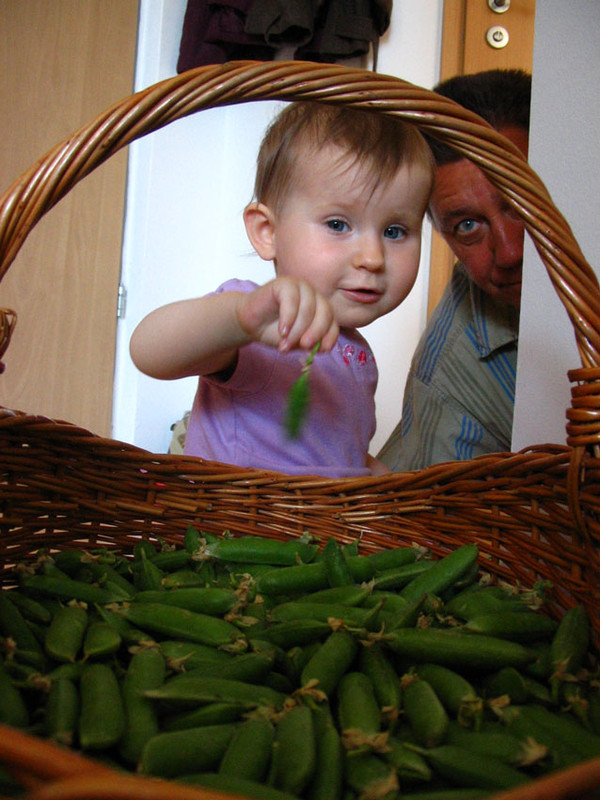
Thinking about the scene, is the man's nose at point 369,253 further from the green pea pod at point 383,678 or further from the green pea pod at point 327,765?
the green pea pod at point 327,765

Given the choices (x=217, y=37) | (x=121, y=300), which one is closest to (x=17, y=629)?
(x=121, y=300)

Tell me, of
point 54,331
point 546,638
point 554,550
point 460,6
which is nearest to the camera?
point 546,638

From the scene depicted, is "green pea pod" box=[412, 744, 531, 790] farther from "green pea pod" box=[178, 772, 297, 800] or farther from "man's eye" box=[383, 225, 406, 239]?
"man's eye" box=[383, 225, 406, 239]

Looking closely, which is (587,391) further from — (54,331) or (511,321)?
(54,331)

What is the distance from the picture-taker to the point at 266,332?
0.86 meters

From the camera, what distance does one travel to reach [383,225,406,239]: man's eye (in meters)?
1.24

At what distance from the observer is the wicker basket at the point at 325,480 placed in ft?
2.48

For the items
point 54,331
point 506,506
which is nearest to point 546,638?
point 506,506

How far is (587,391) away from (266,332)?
1.22 ft

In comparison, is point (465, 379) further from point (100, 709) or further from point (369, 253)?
point (100, 709)

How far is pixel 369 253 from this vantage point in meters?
1.16

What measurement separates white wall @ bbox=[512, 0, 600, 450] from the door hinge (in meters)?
1.98

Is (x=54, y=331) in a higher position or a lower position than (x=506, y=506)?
higher

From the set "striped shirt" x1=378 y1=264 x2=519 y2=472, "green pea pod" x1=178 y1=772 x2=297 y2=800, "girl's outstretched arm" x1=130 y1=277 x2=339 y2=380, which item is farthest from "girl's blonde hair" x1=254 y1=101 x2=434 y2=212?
"green pea pod" x1=178 y1=772 x2=297 y2=800
